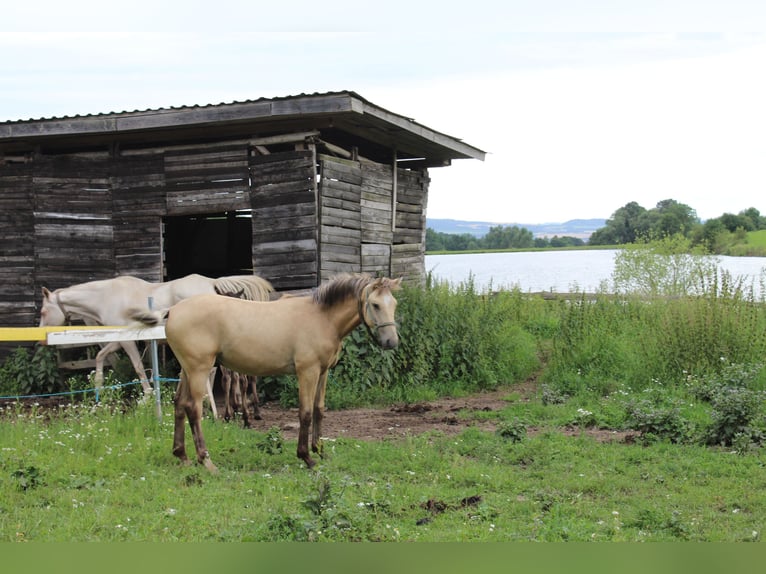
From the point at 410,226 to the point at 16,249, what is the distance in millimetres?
6950

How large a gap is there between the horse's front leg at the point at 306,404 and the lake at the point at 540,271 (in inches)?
289

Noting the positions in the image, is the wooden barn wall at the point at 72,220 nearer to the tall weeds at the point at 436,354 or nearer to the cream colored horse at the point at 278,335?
the tall weeds at the point at 436,354

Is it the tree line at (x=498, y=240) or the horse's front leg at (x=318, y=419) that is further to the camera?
the tree line at (x=498, y=240)

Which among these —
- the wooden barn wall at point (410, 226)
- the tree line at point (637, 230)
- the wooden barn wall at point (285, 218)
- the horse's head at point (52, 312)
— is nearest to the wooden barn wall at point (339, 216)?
the wooden barn wall at point (285, 218)

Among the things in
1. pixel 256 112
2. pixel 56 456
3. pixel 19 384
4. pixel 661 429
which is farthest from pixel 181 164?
pixel 661 429

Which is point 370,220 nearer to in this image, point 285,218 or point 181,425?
point 285,218

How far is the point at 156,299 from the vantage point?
34.0 ft

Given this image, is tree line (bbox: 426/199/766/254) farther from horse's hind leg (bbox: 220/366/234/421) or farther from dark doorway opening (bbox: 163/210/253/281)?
horse's hind leg (bbox: 220/366/234/421)

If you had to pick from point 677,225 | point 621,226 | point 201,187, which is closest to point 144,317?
point 201,187

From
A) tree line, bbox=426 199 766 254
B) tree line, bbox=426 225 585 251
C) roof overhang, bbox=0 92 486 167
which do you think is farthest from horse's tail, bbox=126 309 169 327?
tree line, bbox=426 199 766 254

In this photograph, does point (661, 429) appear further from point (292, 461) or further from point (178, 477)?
point (178, 477)

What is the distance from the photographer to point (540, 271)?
111ft

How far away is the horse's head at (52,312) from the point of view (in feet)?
34.7

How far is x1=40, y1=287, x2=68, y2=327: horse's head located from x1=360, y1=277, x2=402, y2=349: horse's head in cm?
607
